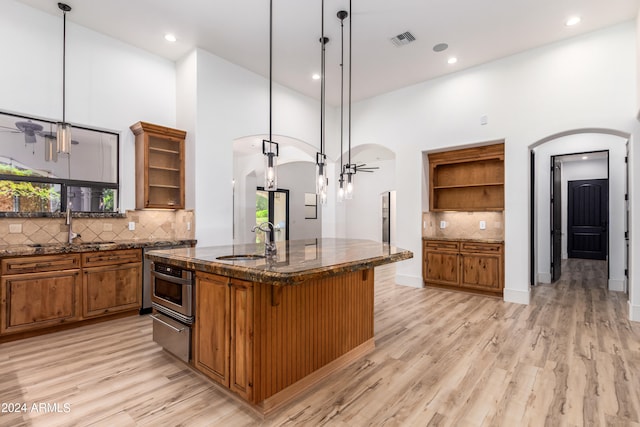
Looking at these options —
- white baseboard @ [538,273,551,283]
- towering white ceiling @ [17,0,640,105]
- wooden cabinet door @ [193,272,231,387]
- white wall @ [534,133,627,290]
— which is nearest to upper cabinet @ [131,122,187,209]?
towering white ceiling @ [17,0,640,105]

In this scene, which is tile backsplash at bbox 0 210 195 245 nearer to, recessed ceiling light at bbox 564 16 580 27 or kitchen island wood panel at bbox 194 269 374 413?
kitchen island wood panel at bbox 194 269 374 413

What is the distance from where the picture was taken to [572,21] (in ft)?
12.9

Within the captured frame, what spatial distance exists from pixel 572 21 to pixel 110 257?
245 inches

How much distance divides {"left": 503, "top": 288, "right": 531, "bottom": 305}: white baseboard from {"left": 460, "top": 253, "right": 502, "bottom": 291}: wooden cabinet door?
0.41 feet

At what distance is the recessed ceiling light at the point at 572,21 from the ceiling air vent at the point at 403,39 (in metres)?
1.80

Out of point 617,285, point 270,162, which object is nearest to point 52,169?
point 270,162

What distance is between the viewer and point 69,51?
3.94 m

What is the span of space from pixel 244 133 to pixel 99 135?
1.96m

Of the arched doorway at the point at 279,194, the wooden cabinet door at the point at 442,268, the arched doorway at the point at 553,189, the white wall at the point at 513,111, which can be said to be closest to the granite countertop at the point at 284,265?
the wooden cabinet door at the point at 442,268

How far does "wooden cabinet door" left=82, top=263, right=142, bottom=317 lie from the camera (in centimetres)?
361

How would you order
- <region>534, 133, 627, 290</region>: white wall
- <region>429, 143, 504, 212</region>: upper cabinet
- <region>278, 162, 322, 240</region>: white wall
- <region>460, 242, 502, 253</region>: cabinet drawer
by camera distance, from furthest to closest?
1. <region>278, 162, 322, 240</region>: white wall
2. <region>534, 133, 627, 290</region>: white wall
3. <region>429, 143, 504, 212</region>: upper cabinet
4. <region>460, 242, 502, 253</region>: cabinet drawer

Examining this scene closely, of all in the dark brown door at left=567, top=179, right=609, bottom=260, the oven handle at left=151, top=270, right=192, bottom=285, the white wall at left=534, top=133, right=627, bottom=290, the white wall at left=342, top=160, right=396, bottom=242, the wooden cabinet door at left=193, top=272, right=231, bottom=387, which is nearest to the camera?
the wooden cabinet door at left=193, top=272, right=231, bottom=387

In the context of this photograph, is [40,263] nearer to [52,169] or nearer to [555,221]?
[52,169]

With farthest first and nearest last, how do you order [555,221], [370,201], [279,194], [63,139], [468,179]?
[370,201]
[279,194]
[555,221]
[468,179]
[63,139]
